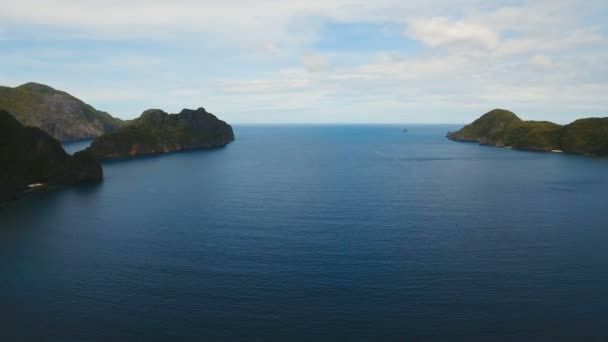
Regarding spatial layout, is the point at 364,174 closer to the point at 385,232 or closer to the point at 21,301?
the point at 385,232

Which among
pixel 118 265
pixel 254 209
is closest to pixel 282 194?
pixel 254 209

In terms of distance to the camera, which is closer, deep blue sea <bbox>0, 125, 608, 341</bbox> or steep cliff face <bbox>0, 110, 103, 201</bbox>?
deep blue sea <bbox>0, 125, 608, 341</bbox>

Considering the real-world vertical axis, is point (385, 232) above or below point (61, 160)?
below

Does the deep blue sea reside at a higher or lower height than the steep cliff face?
lower

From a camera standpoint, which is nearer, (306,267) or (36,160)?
(306,267)
